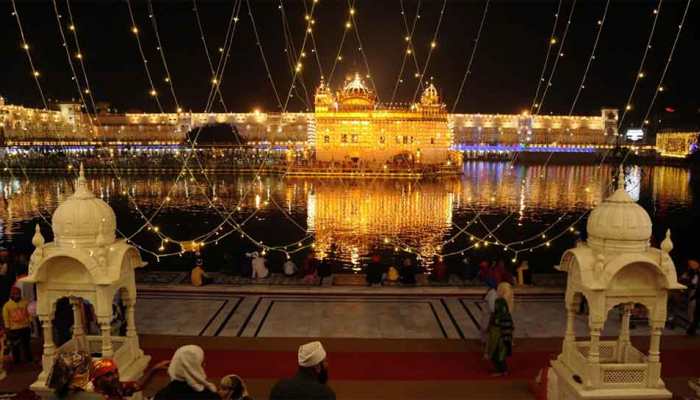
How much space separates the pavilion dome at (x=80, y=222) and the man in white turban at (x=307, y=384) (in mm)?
3082

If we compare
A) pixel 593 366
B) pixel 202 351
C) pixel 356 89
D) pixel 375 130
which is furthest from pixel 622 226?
pixel 356 89

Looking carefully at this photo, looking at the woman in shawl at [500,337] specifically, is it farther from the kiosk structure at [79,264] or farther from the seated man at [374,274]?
the seated man at [374,274]

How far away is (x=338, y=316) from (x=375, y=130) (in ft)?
145

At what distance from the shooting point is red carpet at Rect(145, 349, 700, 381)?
20.4ft

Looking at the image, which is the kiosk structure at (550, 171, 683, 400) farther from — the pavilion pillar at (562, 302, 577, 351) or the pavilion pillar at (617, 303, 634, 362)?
the pavilion pillar at (617, 303, 634, 362)

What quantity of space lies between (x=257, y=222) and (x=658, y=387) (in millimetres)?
17547

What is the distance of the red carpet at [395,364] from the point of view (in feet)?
20.4

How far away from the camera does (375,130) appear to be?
51.7 metres

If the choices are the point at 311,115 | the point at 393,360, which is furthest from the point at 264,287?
the point at 311,115


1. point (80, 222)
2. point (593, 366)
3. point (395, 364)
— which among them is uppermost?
point (80, 222)

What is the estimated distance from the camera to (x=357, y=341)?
7.23m

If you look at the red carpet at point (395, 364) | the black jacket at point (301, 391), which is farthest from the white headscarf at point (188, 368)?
the red carpet at point (395, 364)

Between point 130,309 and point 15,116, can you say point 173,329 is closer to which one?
point 130,309

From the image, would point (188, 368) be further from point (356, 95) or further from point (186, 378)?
point (356, 95)
